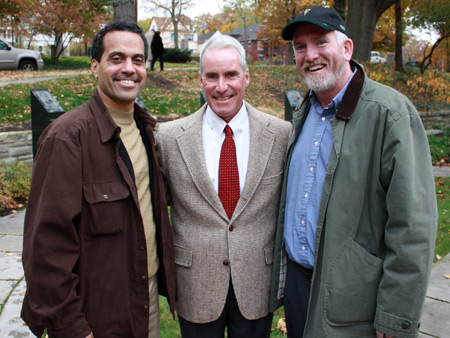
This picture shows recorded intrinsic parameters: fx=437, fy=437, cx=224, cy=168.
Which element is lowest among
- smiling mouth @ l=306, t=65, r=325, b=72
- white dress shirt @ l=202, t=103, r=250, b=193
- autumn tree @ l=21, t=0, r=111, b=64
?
white dress shirt @ l=202, t=103, r=250, b=193

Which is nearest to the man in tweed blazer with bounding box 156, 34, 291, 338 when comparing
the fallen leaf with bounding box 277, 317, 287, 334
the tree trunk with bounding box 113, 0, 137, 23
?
the fallen leaf with bounding box 277, 317, 287, 334

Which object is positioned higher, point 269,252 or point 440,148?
point 269,252

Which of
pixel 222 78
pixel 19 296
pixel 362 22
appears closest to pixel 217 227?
pixel 222 78

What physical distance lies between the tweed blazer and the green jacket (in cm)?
40

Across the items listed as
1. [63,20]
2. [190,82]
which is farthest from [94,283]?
[63,20]

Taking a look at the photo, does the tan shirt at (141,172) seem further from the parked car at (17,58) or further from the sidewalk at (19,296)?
the parked car at (17,58)

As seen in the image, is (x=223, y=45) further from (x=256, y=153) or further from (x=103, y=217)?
(x=103, y=217)

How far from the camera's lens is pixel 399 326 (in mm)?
1944

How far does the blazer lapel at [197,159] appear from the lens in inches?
95.3

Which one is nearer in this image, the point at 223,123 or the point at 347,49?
the point at 347,49

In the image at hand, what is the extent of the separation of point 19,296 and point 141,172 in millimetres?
2349

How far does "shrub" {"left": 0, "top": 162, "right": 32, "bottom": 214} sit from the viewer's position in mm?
6465

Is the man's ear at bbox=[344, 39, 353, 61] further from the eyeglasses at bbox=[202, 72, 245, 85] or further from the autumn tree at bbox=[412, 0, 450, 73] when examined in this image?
the autumn tree at bbox=[412, 0, 450, 73]

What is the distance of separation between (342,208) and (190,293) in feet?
3.37
